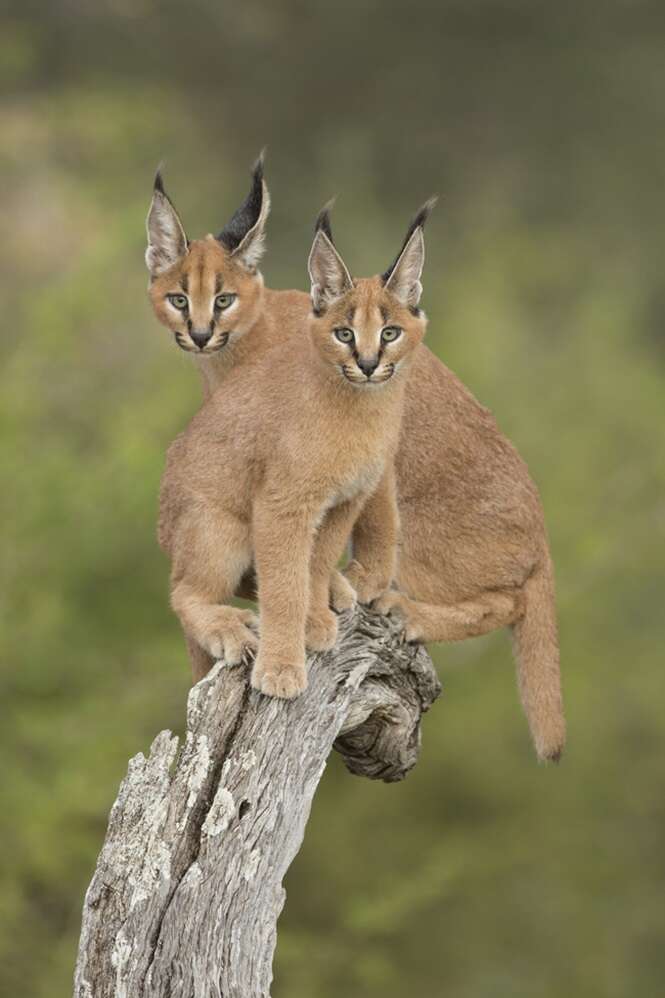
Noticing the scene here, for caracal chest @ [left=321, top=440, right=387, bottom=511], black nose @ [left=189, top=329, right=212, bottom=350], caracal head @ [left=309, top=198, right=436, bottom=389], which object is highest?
black nose @ [left=189, top=329, right=212, bottom=350]

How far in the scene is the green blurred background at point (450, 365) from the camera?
34.7ft

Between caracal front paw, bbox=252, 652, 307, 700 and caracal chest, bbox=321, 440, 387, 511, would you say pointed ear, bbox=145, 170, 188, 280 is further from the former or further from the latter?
caracal front paw, bbox=252, 652, 307, 700

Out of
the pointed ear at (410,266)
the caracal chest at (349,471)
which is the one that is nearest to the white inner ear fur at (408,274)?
the pointed ear at (410,266)

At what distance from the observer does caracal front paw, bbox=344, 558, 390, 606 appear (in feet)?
19.4

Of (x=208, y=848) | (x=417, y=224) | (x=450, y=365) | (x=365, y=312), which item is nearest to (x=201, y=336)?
(x=365, y=312)

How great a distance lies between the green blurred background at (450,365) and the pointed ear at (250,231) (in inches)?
172

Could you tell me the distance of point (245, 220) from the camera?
5.93 meters

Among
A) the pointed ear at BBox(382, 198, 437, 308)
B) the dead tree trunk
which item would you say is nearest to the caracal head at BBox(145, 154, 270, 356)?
the pointed ear at BBox(382, 198, 437, 308)

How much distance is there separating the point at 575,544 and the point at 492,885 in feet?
10.7

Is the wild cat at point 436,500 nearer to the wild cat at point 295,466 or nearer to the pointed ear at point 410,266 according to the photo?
the wild cat at point 295,466

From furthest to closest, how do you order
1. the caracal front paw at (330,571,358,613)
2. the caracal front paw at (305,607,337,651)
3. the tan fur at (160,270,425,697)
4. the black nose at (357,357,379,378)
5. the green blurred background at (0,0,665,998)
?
the green blurred background at (0,0,665,998) → the caracal front paw at (330,571,358,613) → the caracal front paw at (305,607,337,651) → the tan fur at (160,270,425,697) → the black nose at (357,357,379,378)

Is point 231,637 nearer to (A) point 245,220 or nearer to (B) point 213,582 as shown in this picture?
(B) point 213,582

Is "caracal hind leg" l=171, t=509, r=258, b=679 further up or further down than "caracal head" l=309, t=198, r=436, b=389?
further down

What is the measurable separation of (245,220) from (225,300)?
31cm
